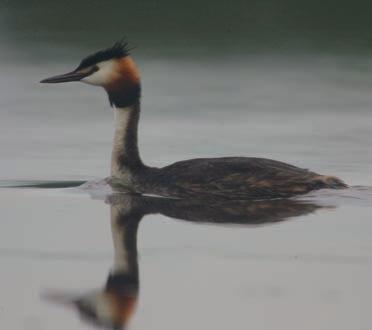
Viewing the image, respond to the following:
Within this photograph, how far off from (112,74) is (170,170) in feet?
2.54

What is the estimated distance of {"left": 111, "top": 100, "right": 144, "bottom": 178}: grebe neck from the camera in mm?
8625

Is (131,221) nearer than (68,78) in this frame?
Yes

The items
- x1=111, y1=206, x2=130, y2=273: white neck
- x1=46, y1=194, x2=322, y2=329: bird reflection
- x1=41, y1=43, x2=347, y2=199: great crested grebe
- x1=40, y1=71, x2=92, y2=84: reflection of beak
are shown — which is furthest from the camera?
x1=40, y1=71, x2=92, y2=84: reflection of beak

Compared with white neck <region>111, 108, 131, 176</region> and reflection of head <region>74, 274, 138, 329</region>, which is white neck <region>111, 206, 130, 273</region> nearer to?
reflection of head <region>74, 274, 138, 329</region>

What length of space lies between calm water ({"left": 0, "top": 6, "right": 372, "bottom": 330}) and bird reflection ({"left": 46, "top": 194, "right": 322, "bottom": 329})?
0.09ft

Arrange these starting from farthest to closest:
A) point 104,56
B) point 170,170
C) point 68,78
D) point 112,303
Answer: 1. point 104,56
2. point 68,78
3. point 170,170
4. point 112,303

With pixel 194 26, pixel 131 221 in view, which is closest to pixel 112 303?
pixel 131 221

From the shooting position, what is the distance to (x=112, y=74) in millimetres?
8672

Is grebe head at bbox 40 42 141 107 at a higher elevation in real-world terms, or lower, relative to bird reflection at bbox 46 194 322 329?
higher

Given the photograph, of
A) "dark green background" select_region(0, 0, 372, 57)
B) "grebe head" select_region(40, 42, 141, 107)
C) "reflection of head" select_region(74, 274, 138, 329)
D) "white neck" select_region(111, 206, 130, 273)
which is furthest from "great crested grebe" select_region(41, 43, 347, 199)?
"reflection of head" select_region(74, 274, 138, 329)

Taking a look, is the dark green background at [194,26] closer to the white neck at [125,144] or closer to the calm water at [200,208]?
the calm water at [200,208]

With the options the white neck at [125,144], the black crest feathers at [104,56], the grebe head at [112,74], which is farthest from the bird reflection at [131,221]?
the black crest feathers at [104,56]

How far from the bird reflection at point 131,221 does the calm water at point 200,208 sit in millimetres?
28

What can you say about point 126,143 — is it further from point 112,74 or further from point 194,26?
point 194,26
